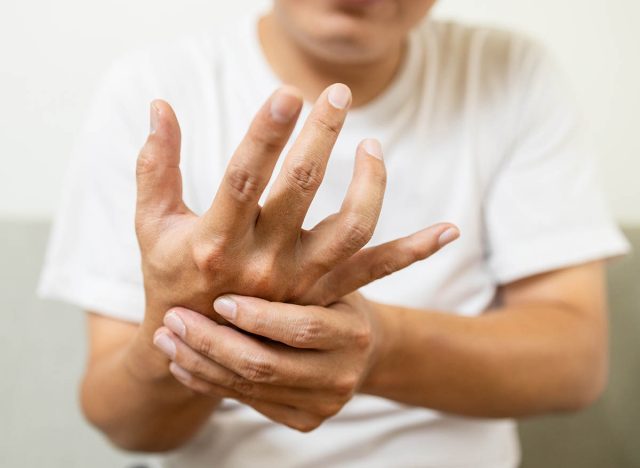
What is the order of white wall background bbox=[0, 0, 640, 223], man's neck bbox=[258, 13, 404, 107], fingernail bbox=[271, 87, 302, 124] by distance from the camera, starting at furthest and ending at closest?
white wall background bbox=[0, 0, 640, 223], man's neck bbox=[258, 13, 404, 107], fingernail bbox=[271, 87, 302, 124]

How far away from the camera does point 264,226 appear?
0.45 m

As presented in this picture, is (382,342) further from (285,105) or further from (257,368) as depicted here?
(285,105)

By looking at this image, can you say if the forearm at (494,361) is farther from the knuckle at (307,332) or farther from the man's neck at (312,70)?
the man's neck at (312,70)

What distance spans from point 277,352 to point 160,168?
5.8 inches

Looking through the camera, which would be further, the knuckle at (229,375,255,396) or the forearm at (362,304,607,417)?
the forearm at (362,304,607,417)

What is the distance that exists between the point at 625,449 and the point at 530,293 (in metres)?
0.50

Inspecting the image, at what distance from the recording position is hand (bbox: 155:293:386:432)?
456mm

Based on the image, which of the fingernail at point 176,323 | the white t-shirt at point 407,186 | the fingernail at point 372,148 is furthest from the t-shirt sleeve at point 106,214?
the fingernail at point 372,148

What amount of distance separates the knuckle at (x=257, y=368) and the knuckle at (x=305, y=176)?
0.12 meters

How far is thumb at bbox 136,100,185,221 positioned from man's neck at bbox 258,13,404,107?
1.06ft

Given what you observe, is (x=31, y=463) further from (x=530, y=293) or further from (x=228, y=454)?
(x=530, y=293)

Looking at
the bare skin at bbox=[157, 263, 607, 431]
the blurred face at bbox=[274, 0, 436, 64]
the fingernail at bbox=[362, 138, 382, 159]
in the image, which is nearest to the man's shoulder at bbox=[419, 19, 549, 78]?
the blurred face at bbox=[274, 0, 436, 64]

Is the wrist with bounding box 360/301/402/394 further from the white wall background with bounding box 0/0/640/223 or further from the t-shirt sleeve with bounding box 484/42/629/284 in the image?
the white wall background with bounding box 0/0/640/223

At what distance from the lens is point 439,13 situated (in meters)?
1.10
